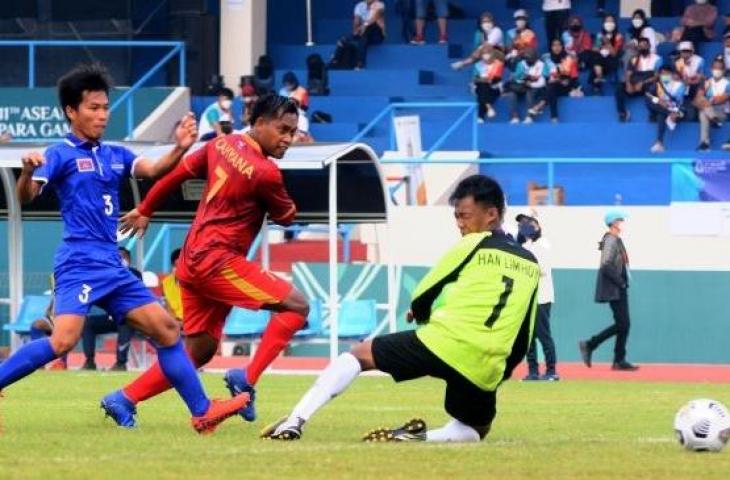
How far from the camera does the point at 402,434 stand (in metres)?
11.3

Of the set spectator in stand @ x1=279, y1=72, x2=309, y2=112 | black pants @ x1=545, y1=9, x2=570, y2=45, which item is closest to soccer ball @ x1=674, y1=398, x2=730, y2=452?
spectator in stand @ x1=279, y1=72, x2=309, y2=112

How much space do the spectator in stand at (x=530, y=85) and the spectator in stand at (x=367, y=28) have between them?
3377 millimetres

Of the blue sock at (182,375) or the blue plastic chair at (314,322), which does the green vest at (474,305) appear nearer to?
the blue sock at (182,375)

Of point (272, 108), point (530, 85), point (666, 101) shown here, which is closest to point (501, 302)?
point (272, 108)

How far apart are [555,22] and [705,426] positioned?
2495 centimetres

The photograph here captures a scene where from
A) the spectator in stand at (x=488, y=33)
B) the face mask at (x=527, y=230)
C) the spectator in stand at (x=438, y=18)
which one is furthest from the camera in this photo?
the spectator in stand at (x=438, y=18)

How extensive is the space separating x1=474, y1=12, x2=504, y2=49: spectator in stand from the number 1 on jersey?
24.5 metres

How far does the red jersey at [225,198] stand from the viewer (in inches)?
486

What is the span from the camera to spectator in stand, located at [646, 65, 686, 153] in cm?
3281

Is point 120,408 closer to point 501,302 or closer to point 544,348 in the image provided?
point 501,302

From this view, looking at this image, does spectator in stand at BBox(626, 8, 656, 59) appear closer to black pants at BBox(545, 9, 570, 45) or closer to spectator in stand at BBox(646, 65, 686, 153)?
spectator in stand at BBox(646, 65, 686, 153)

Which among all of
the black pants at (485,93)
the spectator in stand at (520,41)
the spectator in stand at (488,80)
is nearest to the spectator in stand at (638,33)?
the spectator in stand at (520,41)

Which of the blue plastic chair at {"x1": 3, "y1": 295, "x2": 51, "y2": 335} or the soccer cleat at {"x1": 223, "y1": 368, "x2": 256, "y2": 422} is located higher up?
the soccer cleat at {"x1": 223, "y1": 368, "x2": 256, "y2": 422}

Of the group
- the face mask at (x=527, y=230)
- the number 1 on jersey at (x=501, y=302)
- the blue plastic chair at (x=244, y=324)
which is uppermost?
the number 1 on jersey at (x=501, y=302)
